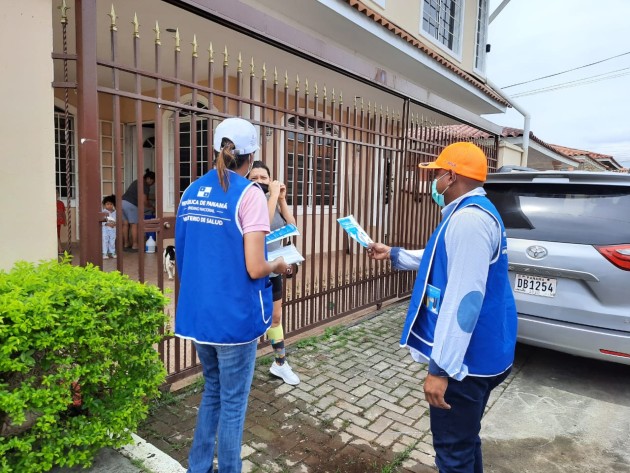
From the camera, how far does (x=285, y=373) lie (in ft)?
12.0

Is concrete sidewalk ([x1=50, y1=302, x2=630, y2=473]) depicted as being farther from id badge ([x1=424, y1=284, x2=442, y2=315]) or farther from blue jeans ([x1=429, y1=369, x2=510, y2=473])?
id badge ([x1=424, y1=284, x2=442, y2=315])

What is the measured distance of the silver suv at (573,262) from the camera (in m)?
3.42

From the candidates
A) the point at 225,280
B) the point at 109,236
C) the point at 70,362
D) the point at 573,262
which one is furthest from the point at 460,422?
the point at 109,236

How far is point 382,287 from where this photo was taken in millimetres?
5891

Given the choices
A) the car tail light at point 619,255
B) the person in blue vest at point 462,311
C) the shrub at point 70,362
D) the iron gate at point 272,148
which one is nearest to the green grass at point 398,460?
the person in blue vest at point 462,311

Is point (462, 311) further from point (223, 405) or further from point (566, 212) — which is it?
point (566, 212)

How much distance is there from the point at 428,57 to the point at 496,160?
8.02 ft

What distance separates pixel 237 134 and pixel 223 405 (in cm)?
129

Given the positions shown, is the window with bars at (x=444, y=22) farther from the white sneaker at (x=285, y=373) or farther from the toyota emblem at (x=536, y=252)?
the white sneaker at (x=285, y=373)

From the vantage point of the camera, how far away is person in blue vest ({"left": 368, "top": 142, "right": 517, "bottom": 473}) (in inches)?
Answer: 68.2

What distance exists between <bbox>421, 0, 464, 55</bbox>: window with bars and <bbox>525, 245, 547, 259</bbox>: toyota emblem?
8.70 meters

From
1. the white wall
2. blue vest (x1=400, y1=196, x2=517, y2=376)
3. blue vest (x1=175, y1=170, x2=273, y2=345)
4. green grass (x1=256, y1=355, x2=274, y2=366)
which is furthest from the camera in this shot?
green grass (x1=256, y1=355, x2=274, y2=366)

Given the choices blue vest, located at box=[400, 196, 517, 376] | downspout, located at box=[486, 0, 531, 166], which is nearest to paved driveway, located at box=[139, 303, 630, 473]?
blue vest, located at box=[400, 196, 517, 376]

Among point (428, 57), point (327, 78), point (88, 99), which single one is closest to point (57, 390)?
point (88, 99)
